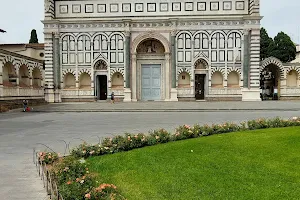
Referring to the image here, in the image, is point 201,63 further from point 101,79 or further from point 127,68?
point 101,79

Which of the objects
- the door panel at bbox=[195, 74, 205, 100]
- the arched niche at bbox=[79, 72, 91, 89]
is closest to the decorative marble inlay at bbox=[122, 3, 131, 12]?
the arched niche at bbox=[79, 72, 91, 89]

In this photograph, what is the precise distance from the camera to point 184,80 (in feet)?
126

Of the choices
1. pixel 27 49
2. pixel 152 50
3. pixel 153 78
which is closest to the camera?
pixel 153 78

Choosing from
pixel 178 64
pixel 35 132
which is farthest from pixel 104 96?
pixel 35 132

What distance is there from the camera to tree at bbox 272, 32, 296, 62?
5269 cm

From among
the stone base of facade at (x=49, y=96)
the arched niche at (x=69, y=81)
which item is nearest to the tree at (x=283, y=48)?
the arched niche at (x=69, y=81)

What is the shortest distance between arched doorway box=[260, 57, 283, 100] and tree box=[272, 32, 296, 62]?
265 inches

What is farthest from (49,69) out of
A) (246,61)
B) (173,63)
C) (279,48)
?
(279,48)

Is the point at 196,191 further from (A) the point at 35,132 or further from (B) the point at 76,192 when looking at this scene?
(A) the point at 35,132

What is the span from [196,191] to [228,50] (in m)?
34.5

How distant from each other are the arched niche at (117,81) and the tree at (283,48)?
28.1 metres

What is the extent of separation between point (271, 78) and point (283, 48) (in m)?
11.1

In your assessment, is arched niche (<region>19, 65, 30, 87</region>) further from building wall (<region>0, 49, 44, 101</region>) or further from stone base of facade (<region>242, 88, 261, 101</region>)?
stone base of facade (<region>242, 88, 261, 101</region>)

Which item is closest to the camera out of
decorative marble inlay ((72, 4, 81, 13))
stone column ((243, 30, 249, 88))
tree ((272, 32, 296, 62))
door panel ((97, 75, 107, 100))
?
stone column ((243, 30, 249, 88))
